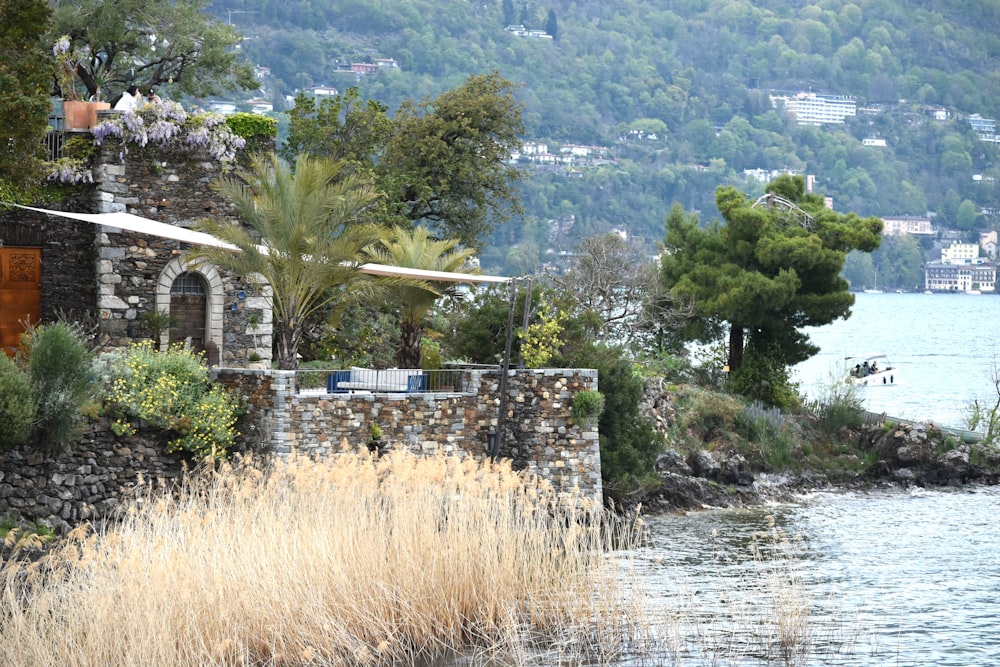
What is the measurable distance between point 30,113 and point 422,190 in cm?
1633

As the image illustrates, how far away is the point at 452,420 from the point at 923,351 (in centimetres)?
8251

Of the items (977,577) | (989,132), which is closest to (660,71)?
(989,132)

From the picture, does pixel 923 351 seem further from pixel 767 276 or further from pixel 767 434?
pixel 767 434

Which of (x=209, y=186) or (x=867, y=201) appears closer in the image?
(x=209, y=186)

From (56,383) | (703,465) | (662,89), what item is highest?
(662,89)

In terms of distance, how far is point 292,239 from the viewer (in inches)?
859

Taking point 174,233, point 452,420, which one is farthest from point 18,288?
point 452,420

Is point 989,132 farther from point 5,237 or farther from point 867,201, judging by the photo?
point 5,237

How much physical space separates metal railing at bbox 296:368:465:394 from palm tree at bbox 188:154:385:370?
1.49 ft

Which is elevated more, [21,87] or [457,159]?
[457,159]

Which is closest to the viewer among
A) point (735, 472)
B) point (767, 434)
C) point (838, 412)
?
point (735, 472)

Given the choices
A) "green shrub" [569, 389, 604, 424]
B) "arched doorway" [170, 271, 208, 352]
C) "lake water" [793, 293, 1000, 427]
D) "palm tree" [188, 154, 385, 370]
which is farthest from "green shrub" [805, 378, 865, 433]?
"arched doorway" [170, 271, 208, 352]

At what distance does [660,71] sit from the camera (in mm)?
167000

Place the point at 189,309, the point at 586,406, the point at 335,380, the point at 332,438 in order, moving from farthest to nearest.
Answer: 1. the point at 189,309
2. the point at 586,406
3. the point at 335,380
4. the point at 332,438
